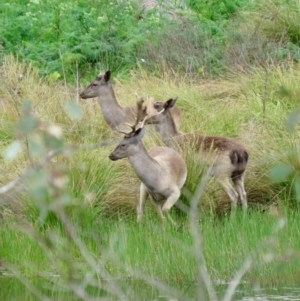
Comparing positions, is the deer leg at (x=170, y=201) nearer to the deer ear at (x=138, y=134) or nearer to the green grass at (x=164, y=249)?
the green grass at (x=164, y=249)

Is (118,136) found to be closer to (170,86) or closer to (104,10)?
(170,86)

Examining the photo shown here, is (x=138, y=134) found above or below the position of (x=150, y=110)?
above

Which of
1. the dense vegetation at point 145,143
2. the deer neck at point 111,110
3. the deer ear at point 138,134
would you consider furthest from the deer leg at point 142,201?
the deer neck at point 111,110

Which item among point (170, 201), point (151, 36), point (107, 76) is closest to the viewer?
point (170, 201)

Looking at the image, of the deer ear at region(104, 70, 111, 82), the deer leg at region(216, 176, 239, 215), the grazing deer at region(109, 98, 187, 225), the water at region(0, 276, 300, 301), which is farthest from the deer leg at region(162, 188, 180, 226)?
the deer ear at region(104, 70, 111, 82)

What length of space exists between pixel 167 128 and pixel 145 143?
1.39 feet

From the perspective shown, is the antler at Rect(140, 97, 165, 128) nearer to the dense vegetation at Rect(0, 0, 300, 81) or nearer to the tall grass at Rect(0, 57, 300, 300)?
the tall grass at Rect(0, 57, 300, 300)

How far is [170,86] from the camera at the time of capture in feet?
46.8

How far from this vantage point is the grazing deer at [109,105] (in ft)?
41.7

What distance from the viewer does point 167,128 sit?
11.3 metres

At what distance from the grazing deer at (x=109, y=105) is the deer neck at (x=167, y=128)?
125cm

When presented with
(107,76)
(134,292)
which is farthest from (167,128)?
(134,292)

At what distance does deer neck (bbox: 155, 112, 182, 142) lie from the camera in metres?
11.3

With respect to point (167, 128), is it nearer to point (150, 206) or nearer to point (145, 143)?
point (145, 143)
